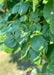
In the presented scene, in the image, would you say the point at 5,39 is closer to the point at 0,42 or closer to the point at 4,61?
the point at 0,42

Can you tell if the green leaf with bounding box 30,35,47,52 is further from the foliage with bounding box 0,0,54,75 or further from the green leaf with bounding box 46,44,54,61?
the green leaf with bounding box 46,44,54,61

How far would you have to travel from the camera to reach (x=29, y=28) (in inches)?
29.4

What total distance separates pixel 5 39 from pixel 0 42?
6 centimetres

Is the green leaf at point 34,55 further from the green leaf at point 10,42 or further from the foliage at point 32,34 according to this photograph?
the green leaf at point 10,42

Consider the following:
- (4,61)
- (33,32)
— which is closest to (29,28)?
(33,32)

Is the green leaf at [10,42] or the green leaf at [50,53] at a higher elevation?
the green leaf at [10,42]

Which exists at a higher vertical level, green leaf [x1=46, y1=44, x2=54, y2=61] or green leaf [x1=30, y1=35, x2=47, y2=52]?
green leaf [x1=30, y1=35, x2=47, y2=52]

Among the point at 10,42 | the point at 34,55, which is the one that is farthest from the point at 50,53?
the point at 10,42

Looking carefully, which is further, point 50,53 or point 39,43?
point 50,53

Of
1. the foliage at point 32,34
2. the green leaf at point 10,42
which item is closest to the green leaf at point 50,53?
the foliage at point 32,34

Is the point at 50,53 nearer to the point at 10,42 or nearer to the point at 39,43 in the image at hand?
the point at 39,43

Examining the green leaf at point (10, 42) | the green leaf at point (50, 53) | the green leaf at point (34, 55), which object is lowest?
the green leaf at point (50, 53)

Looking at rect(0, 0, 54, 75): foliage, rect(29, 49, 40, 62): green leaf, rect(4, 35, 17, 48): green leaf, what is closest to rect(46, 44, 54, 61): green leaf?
rect(0, 0, 54, 75): foliage

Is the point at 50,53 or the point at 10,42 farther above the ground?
the point at 10,42
